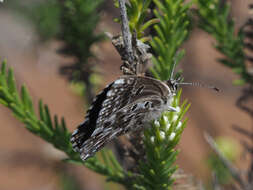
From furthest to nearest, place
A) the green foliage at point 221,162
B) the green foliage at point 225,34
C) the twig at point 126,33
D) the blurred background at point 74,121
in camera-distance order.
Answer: the blurred background at point 74,121, the green foliage at point 221,162, the green foliage at point 225,34, the twig at point 126,33

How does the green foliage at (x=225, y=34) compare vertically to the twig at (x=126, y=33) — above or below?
below

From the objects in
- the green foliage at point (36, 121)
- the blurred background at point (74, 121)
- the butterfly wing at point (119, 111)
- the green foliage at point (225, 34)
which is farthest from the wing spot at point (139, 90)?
the blurred background at point (74, 121)

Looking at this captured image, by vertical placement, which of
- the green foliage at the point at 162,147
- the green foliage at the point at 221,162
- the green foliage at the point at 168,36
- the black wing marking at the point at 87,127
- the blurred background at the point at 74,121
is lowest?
the blurred background at the point at 74,121

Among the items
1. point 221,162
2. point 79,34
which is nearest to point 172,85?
point 79,34

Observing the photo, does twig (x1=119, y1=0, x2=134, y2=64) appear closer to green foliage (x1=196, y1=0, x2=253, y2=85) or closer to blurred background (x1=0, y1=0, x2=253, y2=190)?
green foliage (x1=196, y1=0, x2=253, y2=85)

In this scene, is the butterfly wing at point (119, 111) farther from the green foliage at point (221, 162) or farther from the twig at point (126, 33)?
the green foliage at point (221, 162)

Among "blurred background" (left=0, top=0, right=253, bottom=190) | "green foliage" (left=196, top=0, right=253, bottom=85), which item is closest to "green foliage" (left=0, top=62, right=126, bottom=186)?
"green foliage" (left=196, top=0, right=253, bottom=85)
